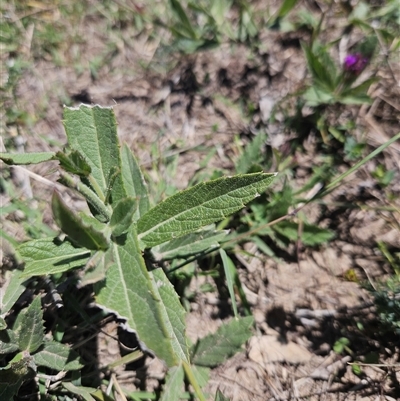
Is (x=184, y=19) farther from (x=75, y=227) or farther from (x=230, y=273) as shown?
(x=75, y=227)

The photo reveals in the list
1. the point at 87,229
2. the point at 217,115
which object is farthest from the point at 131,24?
the point at 87,229

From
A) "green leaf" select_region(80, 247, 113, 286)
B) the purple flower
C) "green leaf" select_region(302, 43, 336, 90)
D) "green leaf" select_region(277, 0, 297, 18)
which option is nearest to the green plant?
"green leaf" select_region(277, 0, 297, 18)

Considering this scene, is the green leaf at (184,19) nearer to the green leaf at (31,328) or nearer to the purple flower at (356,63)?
the purple flower at (356,63)

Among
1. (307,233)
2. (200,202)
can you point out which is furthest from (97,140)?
(307,233)

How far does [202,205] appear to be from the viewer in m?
1.37

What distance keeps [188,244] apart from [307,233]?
763 millimetres

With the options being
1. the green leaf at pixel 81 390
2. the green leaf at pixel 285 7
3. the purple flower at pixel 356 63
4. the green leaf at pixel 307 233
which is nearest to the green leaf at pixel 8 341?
the green leaf at pixel 81 390

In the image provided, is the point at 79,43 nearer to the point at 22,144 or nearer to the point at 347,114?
the point at 22,144

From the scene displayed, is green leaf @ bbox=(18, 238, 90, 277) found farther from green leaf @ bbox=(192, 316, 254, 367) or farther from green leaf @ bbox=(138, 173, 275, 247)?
green leaf @ bbox=(192, 316, 254, 367)

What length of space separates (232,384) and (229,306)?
1.19ft

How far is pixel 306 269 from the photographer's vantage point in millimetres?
2213

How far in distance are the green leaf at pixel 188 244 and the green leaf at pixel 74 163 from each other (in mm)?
582

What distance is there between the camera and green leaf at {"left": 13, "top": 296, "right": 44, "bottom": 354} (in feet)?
5.22

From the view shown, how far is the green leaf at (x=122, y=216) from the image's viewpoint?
49.2 inches
